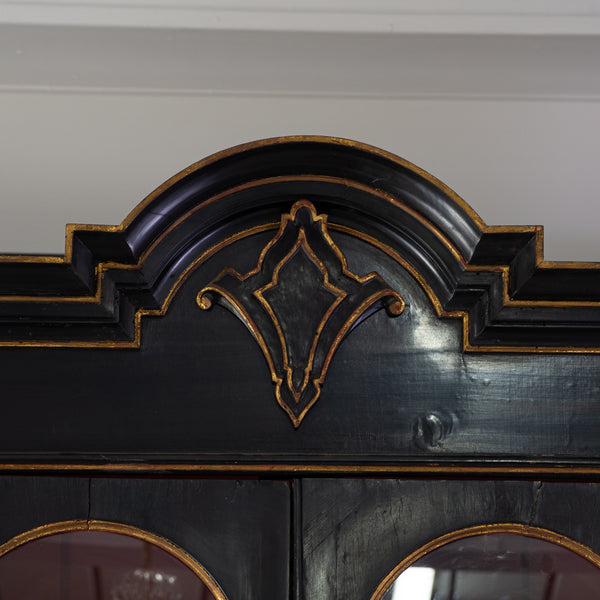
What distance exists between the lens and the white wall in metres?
1.24

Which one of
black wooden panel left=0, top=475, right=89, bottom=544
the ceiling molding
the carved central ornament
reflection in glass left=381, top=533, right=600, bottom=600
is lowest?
reflection in glass left=381, top=533, right=600, bottom=600

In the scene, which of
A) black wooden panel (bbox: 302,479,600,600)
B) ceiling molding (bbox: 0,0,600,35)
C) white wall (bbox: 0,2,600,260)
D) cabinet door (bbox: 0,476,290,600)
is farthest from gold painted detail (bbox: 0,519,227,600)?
ceiling molding (bbox: 0,0,600,35)

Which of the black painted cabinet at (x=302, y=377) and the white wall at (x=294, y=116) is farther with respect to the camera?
the white wall at (x=294, y=116)

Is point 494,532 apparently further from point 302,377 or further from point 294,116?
point 294,116

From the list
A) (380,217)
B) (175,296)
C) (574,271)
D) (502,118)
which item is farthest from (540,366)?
(502,118)

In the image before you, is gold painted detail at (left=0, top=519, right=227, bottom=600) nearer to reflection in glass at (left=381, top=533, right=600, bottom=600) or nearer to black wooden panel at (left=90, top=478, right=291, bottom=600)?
black wooden panel at (left=90, top=478, right=291, bottom=600)

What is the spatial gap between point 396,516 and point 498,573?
0.11 meters

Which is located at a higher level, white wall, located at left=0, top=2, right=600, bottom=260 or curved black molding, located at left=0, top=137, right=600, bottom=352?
white wall, located at left=0, top=2, right=600, bottom=260

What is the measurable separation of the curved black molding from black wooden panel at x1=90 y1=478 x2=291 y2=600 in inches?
6.0

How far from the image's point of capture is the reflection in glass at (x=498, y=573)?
Result: 75cm

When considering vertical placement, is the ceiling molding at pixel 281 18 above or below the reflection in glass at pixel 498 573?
above

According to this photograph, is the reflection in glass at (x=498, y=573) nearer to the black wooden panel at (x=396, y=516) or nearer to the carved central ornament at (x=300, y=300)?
the black wooden panel at (x=396, y=516)

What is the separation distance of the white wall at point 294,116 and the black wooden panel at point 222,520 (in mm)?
569

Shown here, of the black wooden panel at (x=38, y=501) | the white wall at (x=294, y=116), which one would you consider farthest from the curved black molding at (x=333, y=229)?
the white wall at (x=294, y=116)
